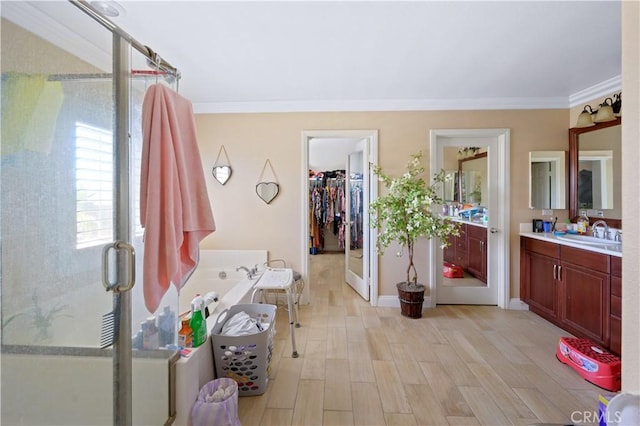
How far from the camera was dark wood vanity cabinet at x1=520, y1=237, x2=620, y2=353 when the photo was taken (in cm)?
220

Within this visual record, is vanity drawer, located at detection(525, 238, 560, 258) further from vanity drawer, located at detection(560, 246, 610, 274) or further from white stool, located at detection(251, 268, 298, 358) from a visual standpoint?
white stool, located at detection(251, 268, 298, 358)

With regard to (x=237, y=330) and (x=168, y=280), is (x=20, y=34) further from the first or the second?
(x=237, y=330)

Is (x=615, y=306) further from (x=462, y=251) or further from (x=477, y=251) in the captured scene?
(x=462, y=251)

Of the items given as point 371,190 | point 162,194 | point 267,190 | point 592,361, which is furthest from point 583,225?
point 162,194

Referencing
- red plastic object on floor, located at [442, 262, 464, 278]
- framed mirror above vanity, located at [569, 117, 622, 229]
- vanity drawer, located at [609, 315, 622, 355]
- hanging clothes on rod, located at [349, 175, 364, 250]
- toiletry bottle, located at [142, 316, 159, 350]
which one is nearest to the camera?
toiletry bottle, located at [142, 316, 159, 350]

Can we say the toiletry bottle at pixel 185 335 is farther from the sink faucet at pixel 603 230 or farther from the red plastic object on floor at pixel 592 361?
the sink faucet at pixel 603 230

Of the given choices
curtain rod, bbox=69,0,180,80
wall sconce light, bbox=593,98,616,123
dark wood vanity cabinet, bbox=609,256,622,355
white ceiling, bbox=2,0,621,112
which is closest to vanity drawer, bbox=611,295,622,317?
dark wood vanity cabinet, bbox=609,256,622,355

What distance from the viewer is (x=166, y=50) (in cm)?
216

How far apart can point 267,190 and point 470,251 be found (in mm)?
2643

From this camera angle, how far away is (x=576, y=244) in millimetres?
2461

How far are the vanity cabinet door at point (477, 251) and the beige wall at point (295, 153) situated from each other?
0.95 ft

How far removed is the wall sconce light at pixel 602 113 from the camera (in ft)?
8.48

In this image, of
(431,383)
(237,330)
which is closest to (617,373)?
(431,383)
